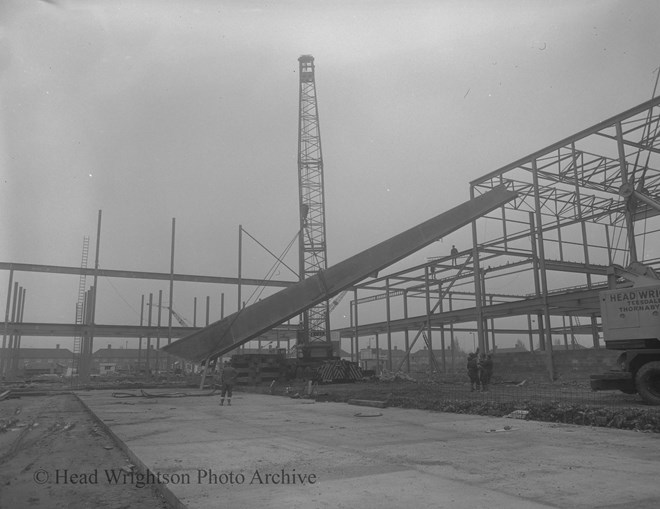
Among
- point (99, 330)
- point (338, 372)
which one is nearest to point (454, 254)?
point (338, 372)

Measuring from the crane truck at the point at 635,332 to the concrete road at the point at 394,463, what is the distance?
432 centimetres

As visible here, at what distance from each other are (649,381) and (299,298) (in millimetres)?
14836

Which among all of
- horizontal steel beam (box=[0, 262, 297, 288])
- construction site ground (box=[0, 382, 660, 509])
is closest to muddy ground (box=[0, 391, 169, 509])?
construction site ground (box=[0, 382, 660, 509])

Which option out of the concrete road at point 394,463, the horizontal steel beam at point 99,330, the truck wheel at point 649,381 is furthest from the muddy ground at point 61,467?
the horizontal steel beam at point 99,330

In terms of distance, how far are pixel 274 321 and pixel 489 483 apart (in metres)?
19.3

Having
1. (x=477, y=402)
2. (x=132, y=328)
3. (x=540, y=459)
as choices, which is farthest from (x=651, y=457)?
(x=132, y=328)

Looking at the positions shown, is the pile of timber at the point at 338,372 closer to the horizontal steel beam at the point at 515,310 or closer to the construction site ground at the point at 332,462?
the horizontal steel beam at the point at 515,310

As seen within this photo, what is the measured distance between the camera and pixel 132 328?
151 feet

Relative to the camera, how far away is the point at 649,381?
12.8 m

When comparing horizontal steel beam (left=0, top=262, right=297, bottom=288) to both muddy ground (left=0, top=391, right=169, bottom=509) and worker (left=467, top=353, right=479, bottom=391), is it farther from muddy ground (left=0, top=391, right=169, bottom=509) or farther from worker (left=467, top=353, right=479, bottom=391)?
muddy ground (left=0, top=391, right=169, bottom=509)

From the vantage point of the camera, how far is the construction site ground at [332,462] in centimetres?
498

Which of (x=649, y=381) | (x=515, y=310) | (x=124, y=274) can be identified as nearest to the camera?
(x=649, y=381)

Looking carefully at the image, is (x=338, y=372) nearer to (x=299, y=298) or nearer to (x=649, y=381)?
(x=299, y=298)

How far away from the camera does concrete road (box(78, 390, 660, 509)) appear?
4.87 m
